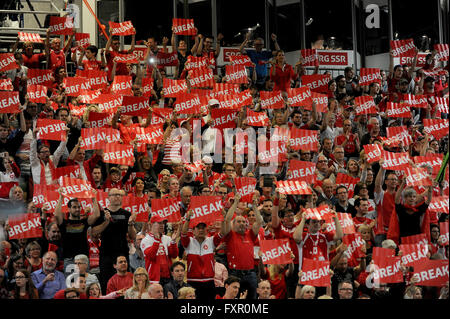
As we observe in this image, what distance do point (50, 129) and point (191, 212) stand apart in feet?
6.95

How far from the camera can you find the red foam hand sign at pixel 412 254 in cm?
777

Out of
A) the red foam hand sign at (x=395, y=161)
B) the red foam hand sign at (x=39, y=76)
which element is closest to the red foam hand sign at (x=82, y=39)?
the red foam hand sign at (x=39, y=76)

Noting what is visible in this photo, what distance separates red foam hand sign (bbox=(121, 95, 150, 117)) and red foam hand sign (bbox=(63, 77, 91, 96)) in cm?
66

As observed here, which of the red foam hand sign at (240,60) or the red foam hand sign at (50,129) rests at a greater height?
the red foam hand sign at (240,60)

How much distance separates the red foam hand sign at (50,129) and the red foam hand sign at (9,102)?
1.50ft

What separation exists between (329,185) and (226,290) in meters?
2.08

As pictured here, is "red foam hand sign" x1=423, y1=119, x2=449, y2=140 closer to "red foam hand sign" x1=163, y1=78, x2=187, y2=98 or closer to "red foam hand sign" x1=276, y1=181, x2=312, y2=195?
"red foam hand sign" x1=276, y1=181, x2=312, y2=195

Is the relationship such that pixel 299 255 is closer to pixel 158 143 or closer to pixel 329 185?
pixel 329 185

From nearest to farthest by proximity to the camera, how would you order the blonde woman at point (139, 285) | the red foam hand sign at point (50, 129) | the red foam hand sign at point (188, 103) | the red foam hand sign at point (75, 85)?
the blonde woman at point (139, 285), the red foam hand sign at point (50, 129), the red foam hand sign at point (188, 103), the red foam hand sign at point (75, 85)

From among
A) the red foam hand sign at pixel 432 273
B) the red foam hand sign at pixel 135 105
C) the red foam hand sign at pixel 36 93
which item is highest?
the red foam hand sign at pixel 36 93

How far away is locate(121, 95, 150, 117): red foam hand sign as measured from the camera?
416 inches

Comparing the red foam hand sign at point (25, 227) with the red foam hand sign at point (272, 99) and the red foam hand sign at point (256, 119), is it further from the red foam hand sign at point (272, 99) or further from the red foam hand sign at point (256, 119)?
the red foam hand sign at point (272, 99)

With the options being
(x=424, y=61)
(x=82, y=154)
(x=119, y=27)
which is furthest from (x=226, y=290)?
(x=424, y=61)

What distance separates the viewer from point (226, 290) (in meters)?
7.66
